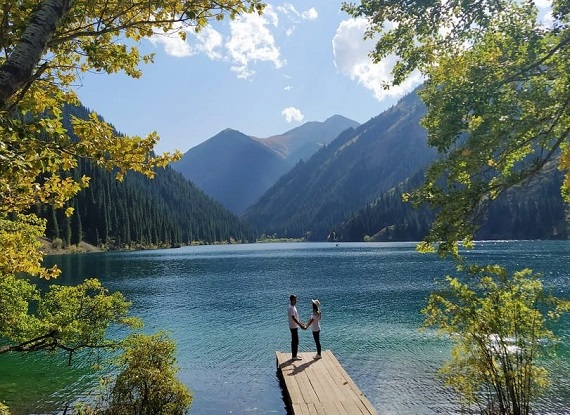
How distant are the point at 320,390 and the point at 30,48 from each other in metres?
15.5

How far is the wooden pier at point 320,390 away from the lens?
47.3ft

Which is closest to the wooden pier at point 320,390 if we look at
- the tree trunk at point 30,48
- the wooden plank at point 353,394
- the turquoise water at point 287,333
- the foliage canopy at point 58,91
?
the wooden plank at point 353,394

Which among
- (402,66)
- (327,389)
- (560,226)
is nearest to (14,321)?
(327,389)

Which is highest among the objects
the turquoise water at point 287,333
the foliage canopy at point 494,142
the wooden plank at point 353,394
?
the foliage canopy at point 494,142

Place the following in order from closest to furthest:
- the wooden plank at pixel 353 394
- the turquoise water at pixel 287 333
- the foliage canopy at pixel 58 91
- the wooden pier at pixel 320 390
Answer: the foliage canopy at pixel 58 91 → the wooden plank at pixel 353 394 → the wooden pier at pixel 320 390 → the turquoise water at pixel 287 333

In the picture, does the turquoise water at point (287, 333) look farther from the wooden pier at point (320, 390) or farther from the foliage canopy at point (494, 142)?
the foliage canopy at point (494, 142)

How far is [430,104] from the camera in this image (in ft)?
43.1

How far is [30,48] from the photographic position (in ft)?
17.6

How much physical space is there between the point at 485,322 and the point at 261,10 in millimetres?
9913

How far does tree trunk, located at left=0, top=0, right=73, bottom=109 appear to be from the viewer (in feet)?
16.9

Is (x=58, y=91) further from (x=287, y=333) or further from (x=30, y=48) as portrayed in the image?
(x=287, y=333)

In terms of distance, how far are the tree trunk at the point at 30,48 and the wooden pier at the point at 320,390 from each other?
527 inches

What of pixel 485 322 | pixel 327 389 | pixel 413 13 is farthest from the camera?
pixel 327 389

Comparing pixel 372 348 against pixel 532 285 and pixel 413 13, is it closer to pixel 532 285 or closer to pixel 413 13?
pixel 532 285
